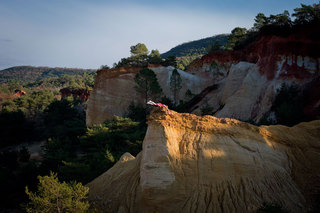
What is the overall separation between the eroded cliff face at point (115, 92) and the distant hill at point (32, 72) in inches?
5712

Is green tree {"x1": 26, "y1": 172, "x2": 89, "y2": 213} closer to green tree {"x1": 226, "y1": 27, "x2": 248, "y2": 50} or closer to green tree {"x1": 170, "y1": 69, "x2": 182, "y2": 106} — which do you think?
green tree {"x1": 170, "y1": 69, "x2": 182, "y2": 106}

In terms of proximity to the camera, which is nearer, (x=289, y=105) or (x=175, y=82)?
(x=289, y=105)

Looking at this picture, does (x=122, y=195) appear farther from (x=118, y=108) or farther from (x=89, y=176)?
(x=118, y=108)

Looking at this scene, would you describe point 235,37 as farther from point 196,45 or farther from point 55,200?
point 196,45

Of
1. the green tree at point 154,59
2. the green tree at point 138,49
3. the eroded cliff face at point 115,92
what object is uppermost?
the green tree at point 138,49

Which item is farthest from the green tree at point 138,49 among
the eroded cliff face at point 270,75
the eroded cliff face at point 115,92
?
the eroded cliff face at point 270,75

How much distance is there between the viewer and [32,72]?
600ft

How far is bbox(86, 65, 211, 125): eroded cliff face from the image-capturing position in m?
42.2

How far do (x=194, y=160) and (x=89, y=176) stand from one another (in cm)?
1076

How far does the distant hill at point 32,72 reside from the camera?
168 metres

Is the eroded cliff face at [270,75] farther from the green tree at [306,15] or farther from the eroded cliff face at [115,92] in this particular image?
the eroded cliff face at [115,92]

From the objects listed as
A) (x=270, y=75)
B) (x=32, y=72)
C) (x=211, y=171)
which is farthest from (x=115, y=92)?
(x=32, y=72)

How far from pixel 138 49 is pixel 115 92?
642 inches

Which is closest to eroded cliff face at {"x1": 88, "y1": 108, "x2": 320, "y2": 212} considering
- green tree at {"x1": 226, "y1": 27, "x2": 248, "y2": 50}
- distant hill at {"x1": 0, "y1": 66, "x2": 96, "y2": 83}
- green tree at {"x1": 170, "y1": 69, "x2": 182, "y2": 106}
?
green tree at {"x1": 170, "y1": 69, "x2": 182, "y2": 106}
